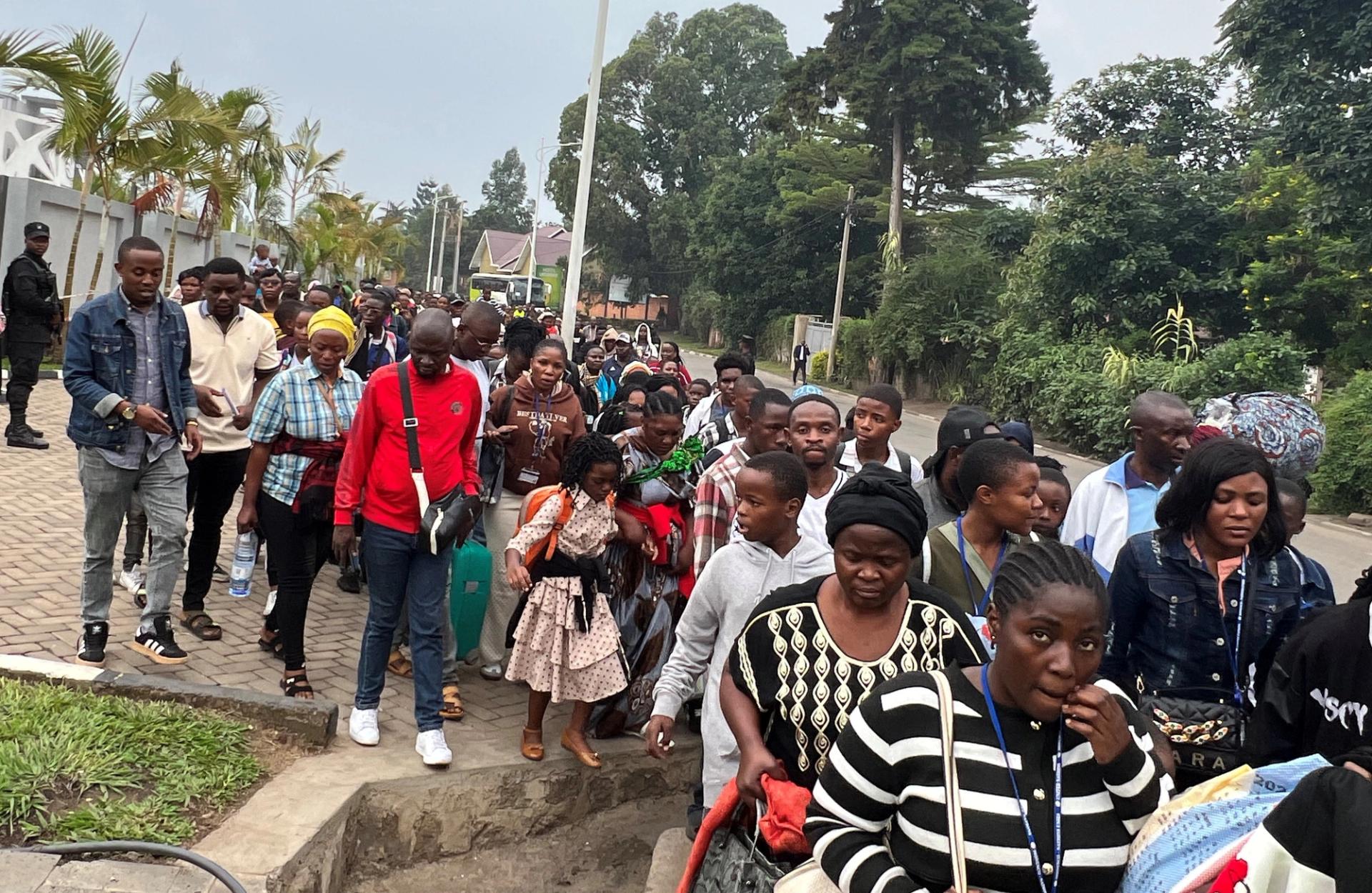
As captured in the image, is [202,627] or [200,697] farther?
[202,627]

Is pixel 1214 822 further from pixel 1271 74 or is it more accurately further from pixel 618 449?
pixel 1271 74

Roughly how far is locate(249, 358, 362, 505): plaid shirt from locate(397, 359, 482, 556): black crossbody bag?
77 cm

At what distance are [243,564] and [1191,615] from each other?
490cm

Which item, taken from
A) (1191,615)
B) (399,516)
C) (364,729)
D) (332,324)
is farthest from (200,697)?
(1191,615)

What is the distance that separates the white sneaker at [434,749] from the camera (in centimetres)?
452

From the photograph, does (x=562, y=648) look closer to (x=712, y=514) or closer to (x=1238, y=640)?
(x=712, y=514)

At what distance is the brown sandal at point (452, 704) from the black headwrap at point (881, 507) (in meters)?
2.90

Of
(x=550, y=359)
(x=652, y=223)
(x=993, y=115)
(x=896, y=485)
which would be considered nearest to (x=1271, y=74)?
Result: (x=993, y=115)

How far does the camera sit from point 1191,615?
3.18 metres

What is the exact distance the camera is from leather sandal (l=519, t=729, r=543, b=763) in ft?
15.8

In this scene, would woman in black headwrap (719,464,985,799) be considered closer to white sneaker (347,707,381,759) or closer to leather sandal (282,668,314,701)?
white sneaker (347,707,381,759)

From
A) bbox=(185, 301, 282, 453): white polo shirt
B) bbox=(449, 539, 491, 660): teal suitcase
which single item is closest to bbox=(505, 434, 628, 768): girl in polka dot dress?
bbox=(449, 539, 491, 660): teal suitcase

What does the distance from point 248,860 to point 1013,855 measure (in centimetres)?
257

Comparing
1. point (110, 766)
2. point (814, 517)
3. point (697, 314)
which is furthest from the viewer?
point (697, 314)
